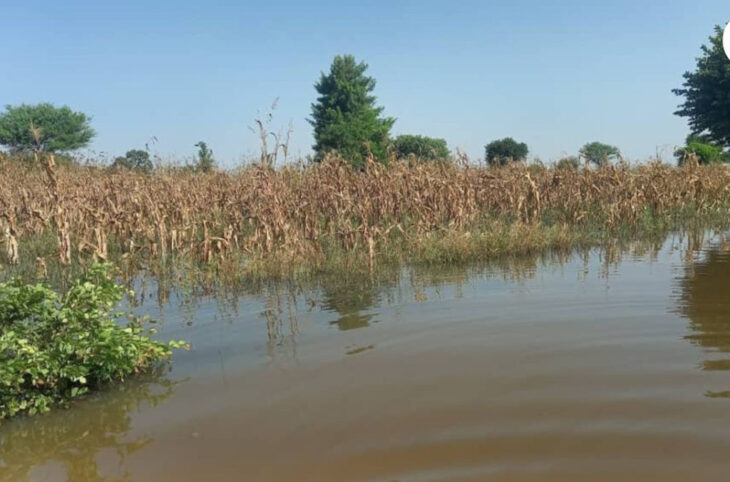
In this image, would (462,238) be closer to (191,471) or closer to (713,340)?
(713,340)

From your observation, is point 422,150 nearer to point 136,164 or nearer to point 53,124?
point 136,164

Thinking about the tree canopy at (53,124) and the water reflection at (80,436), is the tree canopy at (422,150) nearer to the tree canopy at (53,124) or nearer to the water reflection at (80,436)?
the water reflection at (80,436)

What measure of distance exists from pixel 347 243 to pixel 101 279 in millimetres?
3954

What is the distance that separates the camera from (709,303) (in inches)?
190

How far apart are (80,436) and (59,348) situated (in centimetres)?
54

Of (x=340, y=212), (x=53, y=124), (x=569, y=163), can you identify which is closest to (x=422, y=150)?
(x=569, y=163)

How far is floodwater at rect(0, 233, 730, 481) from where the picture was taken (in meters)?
2.46

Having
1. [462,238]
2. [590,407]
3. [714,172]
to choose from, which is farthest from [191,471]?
[714,172]

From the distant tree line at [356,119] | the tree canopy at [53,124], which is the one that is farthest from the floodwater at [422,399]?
the tree canopy at [53,124]

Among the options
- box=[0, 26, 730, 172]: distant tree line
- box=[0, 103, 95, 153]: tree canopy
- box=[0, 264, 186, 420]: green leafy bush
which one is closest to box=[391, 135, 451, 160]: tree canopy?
box=[0, 26, 730, 172]: distant tree line

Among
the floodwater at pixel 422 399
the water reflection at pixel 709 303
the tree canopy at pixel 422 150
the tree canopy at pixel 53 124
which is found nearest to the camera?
the floodwater at pixel 422 399

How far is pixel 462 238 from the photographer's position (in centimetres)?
775

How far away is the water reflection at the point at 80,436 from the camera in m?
2.64

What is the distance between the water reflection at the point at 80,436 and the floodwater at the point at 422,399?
0.01 metres
